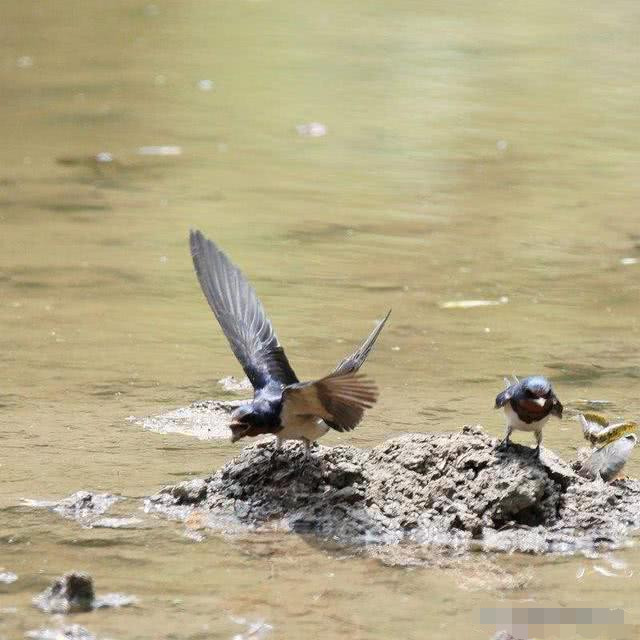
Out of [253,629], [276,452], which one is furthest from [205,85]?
[253,629]

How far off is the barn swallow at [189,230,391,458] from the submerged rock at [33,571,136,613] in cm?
76

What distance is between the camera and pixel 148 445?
515 cm

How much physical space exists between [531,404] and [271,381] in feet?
2.52

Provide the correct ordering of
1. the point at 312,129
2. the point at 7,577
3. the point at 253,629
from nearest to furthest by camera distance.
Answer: the point at 253,629, the point at 7,577, the point at 312,129

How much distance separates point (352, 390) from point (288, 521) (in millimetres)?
456

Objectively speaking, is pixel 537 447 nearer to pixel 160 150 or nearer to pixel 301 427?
pixel 301 427

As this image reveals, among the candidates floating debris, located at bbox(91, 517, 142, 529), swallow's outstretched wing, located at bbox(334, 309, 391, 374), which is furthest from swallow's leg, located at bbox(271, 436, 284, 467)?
floating debris, located at bbox(91, 517, 142, 529)

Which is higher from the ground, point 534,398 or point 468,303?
point 468,303

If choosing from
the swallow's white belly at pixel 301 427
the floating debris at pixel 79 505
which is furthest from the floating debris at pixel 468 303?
the floating debris at pixel 79 505

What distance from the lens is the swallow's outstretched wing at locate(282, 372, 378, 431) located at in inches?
166

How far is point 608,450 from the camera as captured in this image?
4.66 meters

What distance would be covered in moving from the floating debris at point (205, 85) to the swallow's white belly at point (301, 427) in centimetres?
879

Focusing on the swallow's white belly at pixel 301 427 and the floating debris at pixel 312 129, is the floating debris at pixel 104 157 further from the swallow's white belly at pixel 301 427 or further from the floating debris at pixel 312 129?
the swallow's white belly at pixel 301 427

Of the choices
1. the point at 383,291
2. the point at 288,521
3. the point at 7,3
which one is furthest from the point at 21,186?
the point at 7,3
